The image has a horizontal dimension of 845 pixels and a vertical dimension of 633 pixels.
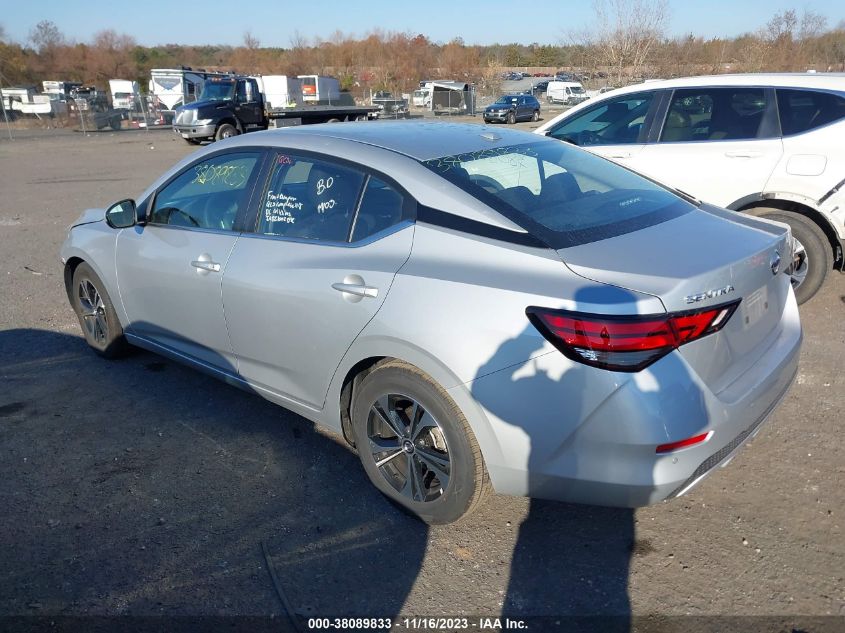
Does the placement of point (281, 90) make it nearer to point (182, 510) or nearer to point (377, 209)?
point (377, 209)

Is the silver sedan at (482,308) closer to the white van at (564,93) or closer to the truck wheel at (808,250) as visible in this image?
the truck wheel at (808,250)

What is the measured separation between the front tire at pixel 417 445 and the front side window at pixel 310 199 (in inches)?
30.3

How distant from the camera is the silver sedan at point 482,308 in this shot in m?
2.40

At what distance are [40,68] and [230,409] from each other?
77.4 meters

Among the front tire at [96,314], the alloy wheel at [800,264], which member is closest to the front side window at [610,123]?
the alloy wheel at [800,264]

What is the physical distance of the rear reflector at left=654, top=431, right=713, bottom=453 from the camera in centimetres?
240

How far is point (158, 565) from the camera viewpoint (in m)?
2.88

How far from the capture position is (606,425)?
2391mm

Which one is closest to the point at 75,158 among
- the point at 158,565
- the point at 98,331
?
the point at 98,331

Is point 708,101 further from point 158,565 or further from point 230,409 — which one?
point 158,565

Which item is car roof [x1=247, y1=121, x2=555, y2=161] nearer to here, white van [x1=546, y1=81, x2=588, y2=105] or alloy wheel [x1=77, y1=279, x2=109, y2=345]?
alloy wheel [x1=77, y1=279, x2=109, y2=345]

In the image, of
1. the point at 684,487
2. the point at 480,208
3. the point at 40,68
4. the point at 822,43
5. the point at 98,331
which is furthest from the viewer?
the point at 40,68

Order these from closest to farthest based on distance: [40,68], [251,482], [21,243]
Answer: [251,482]
[21,243]
[40,68]

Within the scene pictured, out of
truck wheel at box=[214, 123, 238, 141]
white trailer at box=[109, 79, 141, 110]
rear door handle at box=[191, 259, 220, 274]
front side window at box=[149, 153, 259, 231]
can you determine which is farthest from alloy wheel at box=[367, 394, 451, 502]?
white trailer at box=[109, 79, 141, 110]
